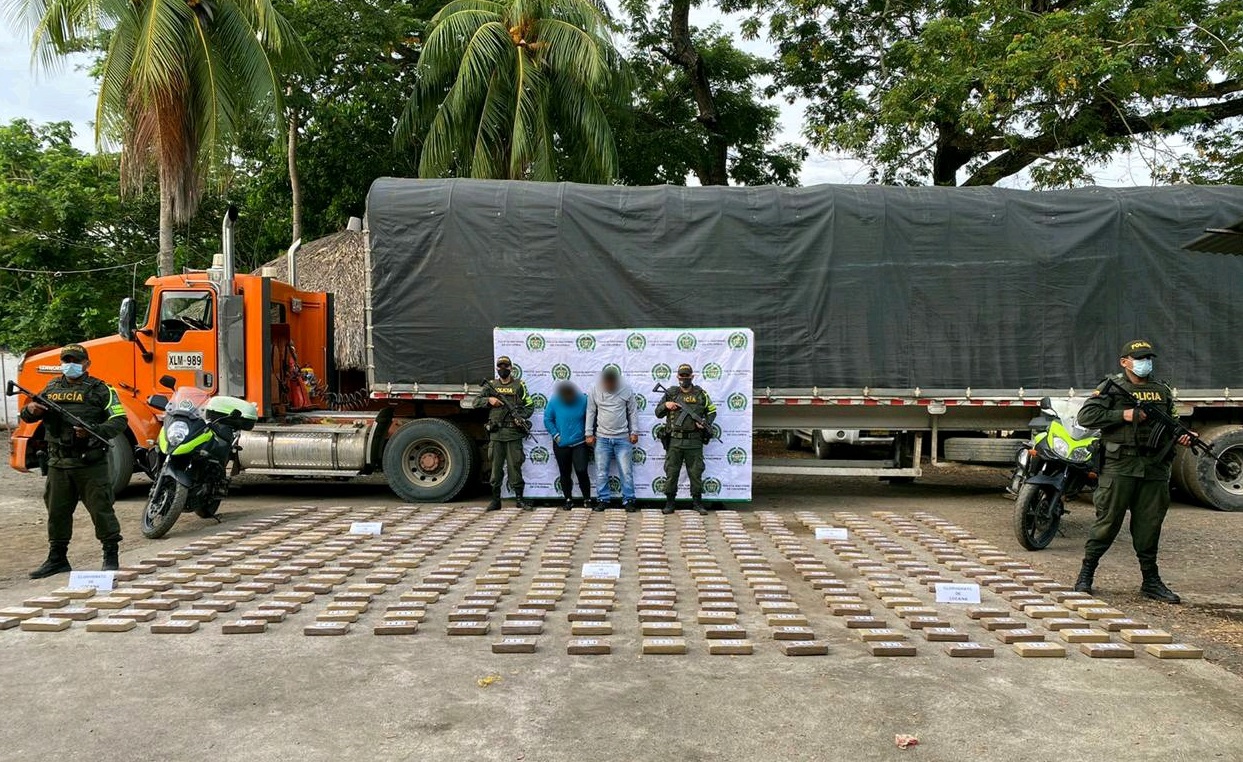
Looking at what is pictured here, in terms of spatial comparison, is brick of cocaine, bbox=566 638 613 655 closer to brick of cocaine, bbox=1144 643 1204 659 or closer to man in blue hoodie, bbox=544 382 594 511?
brick of cocaine, bbox=1144 643 1204 659

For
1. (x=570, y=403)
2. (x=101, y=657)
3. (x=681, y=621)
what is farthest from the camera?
(x=570, y=403)

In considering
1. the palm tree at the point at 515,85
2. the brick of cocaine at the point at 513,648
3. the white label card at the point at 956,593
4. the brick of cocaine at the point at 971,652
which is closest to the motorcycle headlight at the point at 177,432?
the brick of cocaine at the point at 513,648

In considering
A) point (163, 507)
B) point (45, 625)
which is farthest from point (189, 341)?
point (45, 625)

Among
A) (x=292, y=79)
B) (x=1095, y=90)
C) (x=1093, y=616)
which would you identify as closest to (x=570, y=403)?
(x=1093, y=616)

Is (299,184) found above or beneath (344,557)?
above

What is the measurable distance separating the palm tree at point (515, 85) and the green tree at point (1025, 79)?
455 cm

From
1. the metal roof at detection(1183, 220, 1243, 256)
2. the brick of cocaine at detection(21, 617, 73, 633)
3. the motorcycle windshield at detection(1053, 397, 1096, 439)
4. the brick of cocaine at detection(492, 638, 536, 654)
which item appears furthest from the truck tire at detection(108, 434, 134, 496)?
the metal roof at detection(1183, 220, 1243, 256)

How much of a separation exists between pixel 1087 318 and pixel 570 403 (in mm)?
6144

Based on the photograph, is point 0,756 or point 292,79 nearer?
point 0,756

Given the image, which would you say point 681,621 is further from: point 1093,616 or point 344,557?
point 344,557

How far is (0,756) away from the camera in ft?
12.5

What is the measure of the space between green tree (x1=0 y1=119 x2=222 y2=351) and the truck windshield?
29.4ft

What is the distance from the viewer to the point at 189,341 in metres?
11.1

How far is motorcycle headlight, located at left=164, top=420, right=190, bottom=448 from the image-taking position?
902 cm
